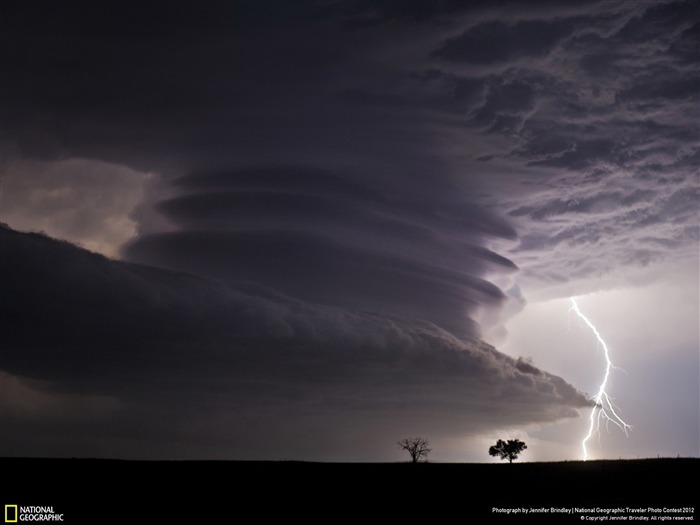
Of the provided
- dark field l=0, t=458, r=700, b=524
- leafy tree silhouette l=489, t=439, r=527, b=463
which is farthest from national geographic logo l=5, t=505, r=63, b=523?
leafy tree silhouette l=489, t=439, r=527, b=463

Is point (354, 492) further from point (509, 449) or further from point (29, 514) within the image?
point (509, 449)

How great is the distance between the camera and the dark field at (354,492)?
4191cm

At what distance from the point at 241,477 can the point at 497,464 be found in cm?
3194

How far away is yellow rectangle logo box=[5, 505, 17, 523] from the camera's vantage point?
137 feet

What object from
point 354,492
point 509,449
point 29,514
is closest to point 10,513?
point 29,514

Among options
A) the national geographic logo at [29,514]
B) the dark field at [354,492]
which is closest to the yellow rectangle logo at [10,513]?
the national geographic logo at [29,514]

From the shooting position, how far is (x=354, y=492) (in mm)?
51938

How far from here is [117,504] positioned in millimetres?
45344

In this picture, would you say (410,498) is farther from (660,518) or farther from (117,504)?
(117,504)

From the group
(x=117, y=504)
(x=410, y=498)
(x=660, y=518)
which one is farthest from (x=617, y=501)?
(x=117, y=504)

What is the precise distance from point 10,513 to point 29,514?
1.73 metres

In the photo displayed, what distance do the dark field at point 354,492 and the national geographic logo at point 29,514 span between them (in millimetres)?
767

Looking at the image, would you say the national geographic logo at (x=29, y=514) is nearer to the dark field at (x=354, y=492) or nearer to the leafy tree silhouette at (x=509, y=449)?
the dark field at (x=354, y=492)

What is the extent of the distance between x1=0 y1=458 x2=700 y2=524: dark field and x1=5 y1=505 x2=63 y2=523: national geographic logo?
767 mm
